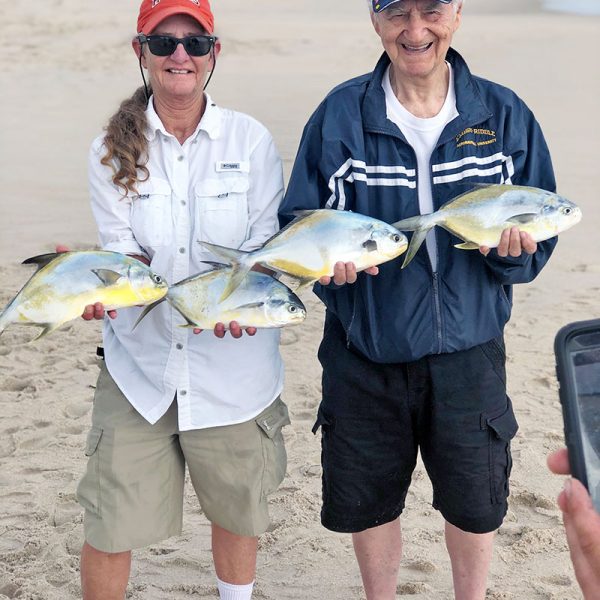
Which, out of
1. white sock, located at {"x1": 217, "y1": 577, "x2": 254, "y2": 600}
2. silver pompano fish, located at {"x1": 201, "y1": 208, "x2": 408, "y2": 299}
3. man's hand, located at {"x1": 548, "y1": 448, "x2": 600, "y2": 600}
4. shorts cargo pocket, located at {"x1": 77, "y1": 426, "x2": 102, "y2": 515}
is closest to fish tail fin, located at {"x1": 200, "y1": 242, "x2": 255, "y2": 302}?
silver pompano fish, located at {"x1": 201, "y1": 208, "x2": 408, "y2": 299}

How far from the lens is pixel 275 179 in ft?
11.2

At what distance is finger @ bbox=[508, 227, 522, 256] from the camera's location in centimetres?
302

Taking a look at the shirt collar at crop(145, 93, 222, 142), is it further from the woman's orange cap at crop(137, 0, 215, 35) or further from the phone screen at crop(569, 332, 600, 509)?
the phone screen at crop(569, 332, 600, 509)

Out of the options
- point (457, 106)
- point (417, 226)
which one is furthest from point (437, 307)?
point (457, 106)

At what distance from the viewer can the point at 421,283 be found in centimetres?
324

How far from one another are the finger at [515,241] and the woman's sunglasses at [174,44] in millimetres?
1224

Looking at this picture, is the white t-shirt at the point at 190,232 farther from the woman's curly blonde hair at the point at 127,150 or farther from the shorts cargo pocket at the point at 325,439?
the shorts cargo pocket at the point at 325,439

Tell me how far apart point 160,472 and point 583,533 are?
7.11ft

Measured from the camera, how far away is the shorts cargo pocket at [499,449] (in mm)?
3332

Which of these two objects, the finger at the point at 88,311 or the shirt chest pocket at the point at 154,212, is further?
the shirt chest pocket at the point at 154,212

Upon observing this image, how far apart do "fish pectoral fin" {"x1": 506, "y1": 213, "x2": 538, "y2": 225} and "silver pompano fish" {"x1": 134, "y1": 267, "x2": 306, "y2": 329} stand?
0.74 metres

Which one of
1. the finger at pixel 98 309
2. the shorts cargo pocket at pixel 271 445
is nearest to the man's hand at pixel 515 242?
the shorts cargo pocket at pixel 271 445

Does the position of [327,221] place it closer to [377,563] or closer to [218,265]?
[218,265]

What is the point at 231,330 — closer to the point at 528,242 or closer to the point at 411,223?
the point at 411,223
